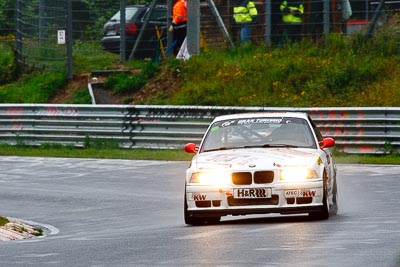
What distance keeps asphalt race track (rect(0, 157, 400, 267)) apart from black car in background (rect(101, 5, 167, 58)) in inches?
451

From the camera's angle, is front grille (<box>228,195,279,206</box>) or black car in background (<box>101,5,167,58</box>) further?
black car in background (<box>101,5,167,58</box>)

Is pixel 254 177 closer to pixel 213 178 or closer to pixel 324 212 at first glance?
pixel 213 178

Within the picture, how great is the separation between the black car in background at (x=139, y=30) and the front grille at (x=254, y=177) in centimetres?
2245

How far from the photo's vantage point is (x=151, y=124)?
31.3m

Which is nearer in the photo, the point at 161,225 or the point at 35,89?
the point at 161,225

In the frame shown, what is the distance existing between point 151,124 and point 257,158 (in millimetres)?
15011

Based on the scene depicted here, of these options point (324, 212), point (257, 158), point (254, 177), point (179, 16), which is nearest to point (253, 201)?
point (254, 177)

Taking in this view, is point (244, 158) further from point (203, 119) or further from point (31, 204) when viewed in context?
point (203, 119)

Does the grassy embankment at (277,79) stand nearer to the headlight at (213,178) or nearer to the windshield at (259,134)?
the windshield at (259,134)

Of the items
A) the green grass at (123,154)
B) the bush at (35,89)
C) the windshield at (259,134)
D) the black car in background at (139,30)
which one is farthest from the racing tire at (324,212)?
the black car in background at (139,30)

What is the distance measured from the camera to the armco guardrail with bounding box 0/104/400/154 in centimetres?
2867

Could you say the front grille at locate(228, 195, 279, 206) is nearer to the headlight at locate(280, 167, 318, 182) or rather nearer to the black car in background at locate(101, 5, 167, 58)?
the headlight at locate(280, 167, 318, 182)

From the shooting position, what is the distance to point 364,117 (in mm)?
28844

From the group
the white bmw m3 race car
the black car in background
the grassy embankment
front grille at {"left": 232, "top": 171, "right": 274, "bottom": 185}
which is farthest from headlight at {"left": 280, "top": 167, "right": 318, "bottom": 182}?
the black car in background
